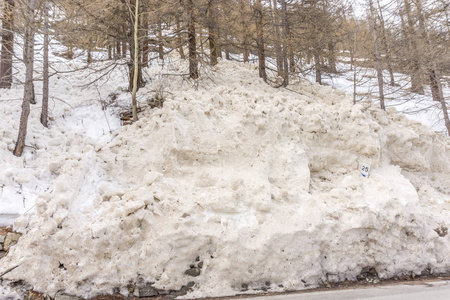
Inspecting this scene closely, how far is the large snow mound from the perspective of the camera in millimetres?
3348

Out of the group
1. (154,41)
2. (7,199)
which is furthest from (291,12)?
(7,199)

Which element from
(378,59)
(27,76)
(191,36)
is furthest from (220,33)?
(27,76)

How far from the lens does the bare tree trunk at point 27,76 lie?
4964mm

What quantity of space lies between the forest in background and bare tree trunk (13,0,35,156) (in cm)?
2

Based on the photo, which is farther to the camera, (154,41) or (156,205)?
(154,41)

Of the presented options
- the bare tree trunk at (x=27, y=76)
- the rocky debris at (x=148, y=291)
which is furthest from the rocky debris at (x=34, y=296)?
the bare tree trunk at (x=27, y=76)

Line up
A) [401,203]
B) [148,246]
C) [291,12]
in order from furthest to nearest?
1. [291,12]
2. [401,203]
3. [148,246]

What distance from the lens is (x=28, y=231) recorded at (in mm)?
3418

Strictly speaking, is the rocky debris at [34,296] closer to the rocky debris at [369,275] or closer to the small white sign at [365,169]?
the rocky debris at [369,275]

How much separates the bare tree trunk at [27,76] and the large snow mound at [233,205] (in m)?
1.04

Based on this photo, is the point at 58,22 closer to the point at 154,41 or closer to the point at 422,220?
the point at 154,41

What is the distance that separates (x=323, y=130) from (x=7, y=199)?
5391mm

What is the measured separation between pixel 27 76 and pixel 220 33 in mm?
5232

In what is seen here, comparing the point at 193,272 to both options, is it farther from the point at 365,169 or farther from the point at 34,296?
the point at 365,169
